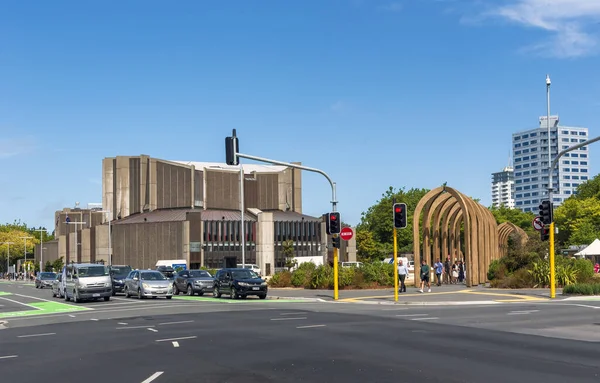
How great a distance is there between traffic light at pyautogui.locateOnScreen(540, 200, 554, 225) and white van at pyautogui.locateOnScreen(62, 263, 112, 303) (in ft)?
70.7

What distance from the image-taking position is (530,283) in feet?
126

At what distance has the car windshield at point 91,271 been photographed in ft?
120

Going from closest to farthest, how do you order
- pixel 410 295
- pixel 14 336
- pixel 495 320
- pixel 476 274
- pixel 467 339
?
pixel 467 339
pixel 14 336
pixel 495 320
pixel 410 295
pixel 476 274

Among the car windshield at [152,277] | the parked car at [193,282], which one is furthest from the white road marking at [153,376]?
the parked car at [193,282]

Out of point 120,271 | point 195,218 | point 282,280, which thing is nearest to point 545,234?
point 282,280

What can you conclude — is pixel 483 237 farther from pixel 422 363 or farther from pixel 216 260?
pixel 216 260

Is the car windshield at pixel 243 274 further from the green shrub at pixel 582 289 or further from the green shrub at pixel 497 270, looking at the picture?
the green shrub at pixel 582 289


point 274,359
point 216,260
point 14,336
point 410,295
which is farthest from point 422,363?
point 216,260

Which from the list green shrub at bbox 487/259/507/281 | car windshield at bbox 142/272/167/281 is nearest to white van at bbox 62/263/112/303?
car windshield at bbox 142/272/167/281

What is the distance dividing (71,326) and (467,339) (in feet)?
41.6

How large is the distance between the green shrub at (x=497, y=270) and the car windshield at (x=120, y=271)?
22622 mm

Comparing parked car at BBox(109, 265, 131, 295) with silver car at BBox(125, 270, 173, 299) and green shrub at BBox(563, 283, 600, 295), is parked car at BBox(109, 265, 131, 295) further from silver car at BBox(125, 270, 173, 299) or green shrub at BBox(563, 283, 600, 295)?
green shrub at BBox(563, 283, 600, 295)

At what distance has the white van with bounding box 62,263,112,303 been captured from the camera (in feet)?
118

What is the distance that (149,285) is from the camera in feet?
126
